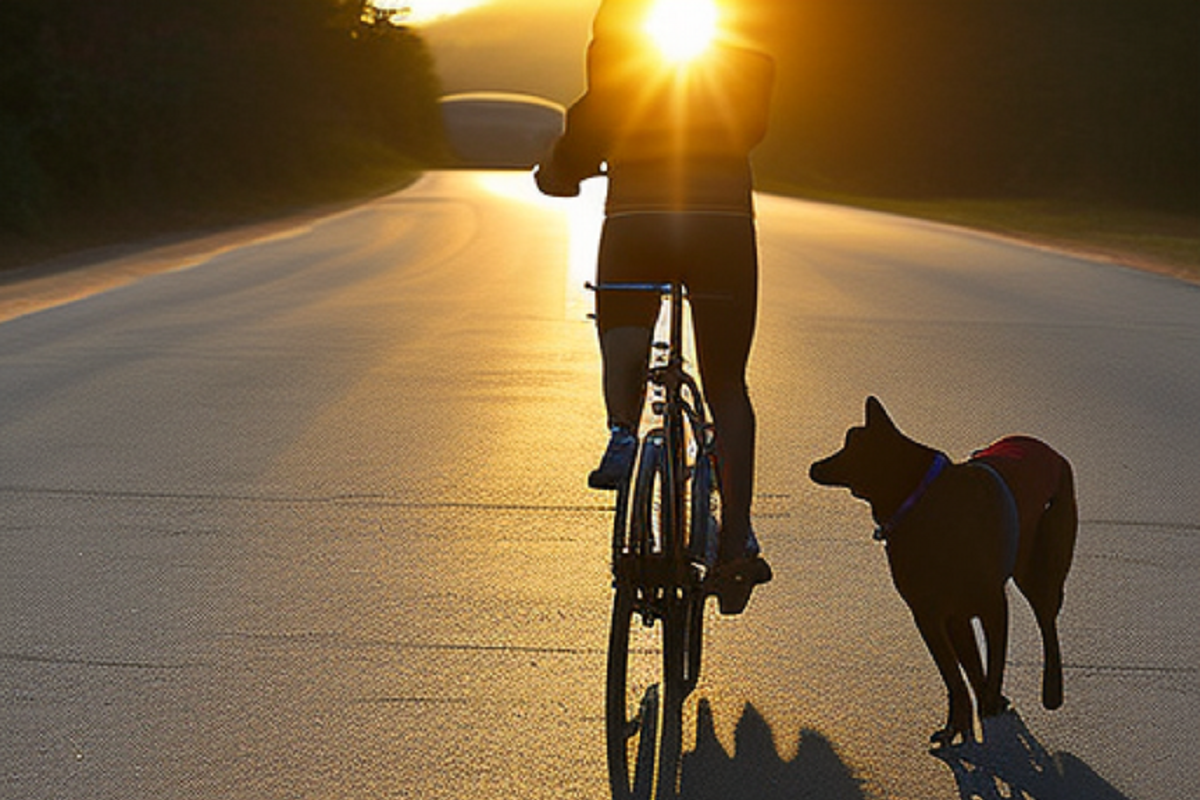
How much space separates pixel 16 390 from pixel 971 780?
23.7 ft

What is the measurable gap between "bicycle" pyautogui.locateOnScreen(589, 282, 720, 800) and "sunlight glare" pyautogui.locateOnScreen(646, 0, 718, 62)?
0.54m

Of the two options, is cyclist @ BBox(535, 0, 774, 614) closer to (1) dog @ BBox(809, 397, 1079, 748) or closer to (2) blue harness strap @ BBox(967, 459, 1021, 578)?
(1) dog @ BBox(809, 397, 1079, 748)

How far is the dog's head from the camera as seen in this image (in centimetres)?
428

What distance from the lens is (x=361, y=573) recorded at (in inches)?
233

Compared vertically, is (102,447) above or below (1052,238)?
below

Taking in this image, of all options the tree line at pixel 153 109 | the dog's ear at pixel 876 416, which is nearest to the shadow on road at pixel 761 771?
the dog's ear at pixel 876 416

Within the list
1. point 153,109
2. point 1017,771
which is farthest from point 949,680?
point 153,109

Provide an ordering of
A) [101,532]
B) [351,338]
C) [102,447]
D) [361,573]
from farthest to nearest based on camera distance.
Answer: [351,338]
[102,447]
[101,532]
[361,573]

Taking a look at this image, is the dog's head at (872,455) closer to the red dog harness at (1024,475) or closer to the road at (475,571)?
the red dog harness at (1024,475)

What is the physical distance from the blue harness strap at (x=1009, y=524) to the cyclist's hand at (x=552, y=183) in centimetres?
125

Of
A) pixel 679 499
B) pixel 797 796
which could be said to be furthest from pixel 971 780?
pixel 679 499

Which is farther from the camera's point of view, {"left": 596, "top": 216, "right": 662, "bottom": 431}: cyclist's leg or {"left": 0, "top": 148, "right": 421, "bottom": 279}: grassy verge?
{"left": 0, "top": 148, "right": 421, "bottom": 279}: grassy verge

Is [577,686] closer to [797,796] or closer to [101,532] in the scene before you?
[797,796]

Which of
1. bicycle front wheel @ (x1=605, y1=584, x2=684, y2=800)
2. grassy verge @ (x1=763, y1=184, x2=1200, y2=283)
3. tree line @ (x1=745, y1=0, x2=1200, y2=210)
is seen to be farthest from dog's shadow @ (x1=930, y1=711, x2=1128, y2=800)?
tree line @ (x1=745, y1=0, x2=1200, y2=210)
